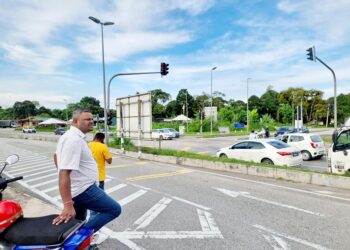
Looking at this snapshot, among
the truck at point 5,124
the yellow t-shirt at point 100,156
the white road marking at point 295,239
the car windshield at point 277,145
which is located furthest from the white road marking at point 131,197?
the truck at point 5,124

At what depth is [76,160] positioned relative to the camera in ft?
10.0

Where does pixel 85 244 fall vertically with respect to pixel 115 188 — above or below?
above

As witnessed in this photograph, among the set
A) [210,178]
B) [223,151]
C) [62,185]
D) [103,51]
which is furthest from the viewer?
[103,51]

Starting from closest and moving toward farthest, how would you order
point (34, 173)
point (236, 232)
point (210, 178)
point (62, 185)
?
point (62, 185), point (236, 232), point (210, 178), point (34, 173)

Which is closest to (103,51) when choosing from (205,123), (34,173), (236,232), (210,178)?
(34,173)

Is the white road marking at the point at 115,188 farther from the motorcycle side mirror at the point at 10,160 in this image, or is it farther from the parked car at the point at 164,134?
the parked car at the point at 164,134

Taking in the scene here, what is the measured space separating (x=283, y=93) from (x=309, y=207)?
302 ft

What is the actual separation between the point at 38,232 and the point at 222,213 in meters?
4.10

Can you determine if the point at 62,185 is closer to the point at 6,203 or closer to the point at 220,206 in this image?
the point at 6,203

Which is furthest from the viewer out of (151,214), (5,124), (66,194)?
(5,124)

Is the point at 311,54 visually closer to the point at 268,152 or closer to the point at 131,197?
the point at 268,152

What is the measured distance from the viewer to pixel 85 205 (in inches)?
131

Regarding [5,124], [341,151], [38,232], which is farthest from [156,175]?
[5,124]

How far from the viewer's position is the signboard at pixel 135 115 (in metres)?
17.7
